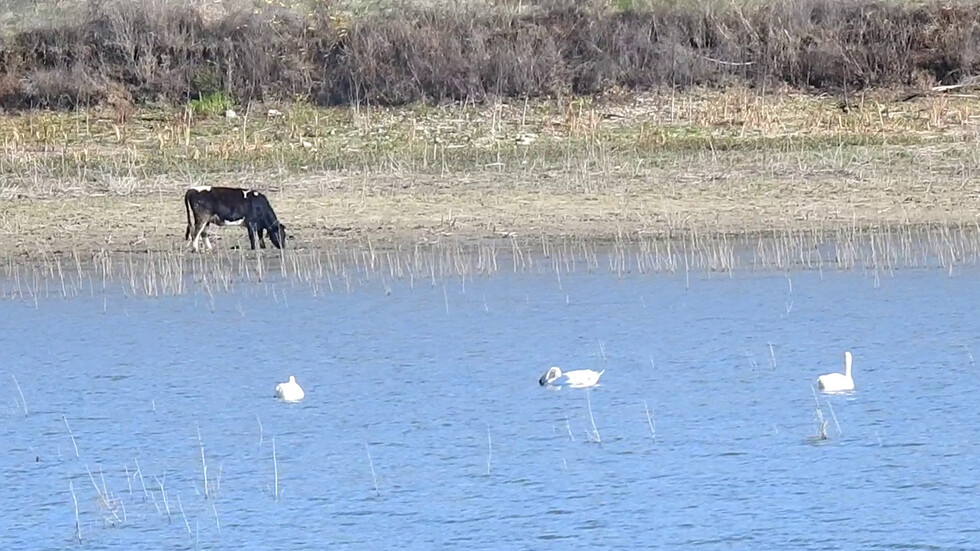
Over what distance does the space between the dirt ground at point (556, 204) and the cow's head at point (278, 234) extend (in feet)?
1.18

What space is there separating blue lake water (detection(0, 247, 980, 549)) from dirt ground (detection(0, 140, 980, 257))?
180 centimetres

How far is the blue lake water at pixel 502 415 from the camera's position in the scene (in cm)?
933

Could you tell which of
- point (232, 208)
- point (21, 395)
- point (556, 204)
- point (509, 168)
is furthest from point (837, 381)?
point (509, 168)

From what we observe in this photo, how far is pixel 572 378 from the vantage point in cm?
1226

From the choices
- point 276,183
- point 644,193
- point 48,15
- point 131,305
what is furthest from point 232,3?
point 131,305

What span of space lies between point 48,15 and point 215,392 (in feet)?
54.8

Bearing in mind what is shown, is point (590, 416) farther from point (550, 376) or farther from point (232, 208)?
point (232, 208)

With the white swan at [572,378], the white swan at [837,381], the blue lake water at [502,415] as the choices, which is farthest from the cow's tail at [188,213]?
the white swan at [837,381]

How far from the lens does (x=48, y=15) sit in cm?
2795

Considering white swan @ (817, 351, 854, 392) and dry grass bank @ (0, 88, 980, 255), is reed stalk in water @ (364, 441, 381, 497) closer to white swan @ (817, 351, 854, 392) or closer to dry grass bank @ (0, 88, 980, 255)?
white swan @ (817, 351, 854, 392)

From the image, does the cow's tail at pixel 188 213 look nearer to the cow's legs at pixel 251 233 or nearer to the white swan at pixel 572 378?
the cow's legs at pixel 251 233

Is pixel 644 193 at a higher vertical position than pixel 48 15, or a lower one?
lower

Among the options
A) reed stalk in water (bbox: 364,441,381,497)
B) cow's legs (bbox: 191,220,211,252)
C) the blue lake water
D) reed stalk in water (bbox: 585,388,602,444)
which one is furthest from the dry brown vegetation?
reed stalk in water (bbox: 364,441,381,497)

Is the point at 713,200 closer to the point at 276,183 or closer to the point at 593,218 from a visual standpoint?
the point at 593,218
